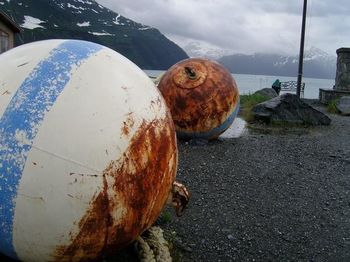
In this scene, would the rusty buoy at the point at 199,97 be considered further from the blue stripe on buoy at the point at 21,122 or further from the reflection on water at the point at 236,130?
the blue stripe on buoy at the point at 21,122

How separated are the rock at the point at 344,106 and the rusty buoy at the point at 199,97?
7514 millimetres

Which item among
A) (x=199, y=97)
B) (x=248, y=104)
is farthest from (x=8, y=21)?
(x=199, y=97)

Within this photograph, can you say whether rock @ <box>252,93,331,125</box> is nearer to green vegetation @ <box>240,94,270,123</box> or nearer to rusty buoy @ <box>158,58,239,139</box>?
green vegetation @ <box>240,94,270,123</box>

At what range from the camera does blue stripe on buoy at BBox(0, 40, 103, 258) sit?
8.81 ft

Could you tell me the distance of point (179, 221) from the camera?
4.83m

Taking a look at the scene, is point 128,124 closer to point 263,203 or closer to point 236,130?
point 263,203

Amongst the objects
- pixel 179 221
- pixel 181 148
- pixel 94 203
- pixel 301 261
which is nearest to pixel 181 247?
pixel 179 221

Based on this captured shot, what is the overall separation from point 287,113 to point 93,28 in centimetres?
14417

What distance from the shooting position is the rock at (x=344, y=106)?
47.9ft

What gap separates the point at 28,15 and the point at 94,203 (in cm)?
12636

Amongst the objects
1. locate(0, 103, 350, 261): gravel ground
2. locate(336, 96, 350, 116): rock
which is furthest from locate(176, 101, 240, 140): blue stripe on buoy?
locate(336, 96, 350, 116): rock

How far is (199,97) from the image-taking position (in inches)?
317

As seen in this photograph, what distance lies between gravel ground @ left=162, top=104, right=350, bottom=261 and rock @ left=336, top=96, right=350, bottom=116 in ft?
19.5

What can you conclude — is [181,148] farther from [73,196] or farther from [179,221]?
[73,196]
